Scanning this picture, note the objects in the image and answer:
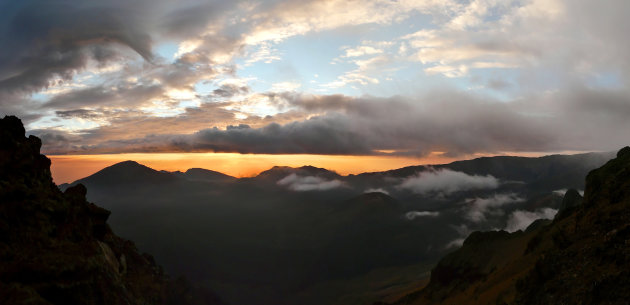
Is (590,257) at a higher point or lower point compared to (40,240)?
lower

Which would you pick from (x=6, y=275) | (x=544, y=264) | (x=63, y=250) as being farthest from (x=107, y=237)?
(x=544, y=264)

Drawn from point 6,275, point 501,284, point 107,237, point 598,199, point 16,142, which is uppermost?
point 16,142

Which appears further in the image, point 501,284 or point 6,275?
point 501,284

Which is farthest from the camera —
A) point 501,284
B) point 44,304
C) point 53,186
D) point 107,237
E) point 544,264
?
point 107,237

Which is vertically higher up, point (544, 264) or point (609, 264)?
point (609, 264)

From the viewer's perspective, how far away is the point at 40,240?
34719 millimetres

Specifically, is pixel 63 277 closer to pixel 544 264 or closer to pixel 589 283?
pixel 589 283

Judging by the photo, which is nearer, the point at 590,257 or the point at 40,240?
the point at 590,257

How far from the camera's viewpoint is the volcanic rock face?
2905 centimetres

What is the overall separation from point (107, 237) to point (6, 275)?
45.3 metres

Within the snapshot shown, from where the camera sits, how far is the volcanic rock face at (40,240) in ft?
95.3

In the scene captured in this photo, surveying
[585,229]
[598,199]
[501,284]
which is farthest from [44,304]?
[501,284]

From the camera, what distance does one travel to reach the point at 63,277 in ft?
102

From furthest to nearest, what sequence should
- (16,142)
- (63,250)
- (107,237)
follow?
(107,237) < (16,142) < (63,250)
